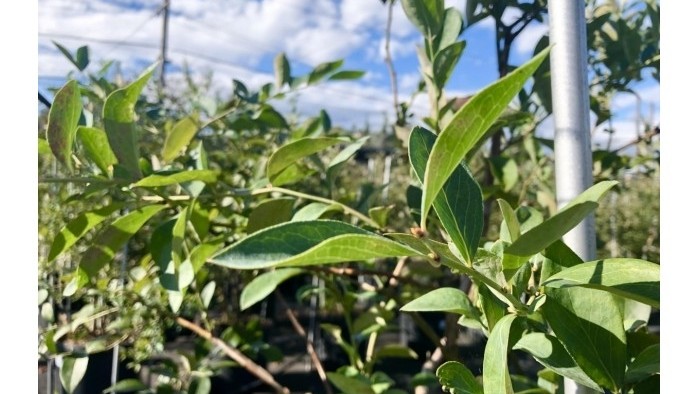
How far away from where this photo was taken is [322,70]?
83 centimetres

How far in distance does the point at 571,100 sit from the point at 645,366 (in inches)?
5.8

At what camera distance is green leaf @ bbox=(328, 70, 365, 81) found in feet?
2.69

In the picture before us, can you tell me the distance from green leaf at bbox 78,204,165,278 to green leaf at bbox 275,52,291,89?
333 mm

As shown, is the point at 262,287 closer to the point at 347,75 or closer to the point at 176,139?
the point at 176,139

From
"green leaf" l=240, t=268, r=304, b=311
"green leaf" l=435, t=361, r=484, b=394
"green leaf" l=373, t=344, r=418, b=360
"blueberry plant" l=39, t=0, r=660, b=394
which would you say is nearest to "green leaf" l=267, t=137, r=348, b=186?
"blueberry plant" l=39, t=0, r=660, b=394

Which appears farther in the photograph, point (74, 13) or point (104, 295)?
point (74, 13)

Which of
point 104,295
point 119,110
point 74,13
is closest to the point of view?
point 119,110

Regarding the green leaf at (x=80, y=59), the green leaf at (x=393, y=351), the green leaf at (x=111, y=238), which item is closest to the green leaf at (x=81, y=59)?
the green leaf at (x=80, y=59)

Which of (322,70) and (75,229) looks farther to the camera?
(322,70)

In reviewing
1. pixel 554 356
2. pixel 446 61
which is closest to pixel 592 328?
pixel 554 356
